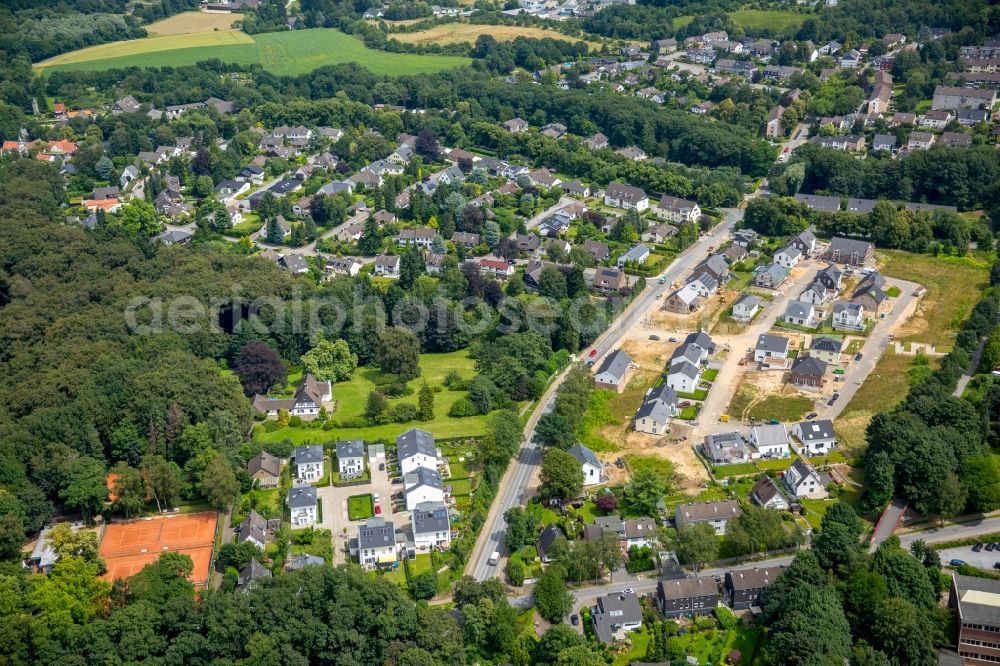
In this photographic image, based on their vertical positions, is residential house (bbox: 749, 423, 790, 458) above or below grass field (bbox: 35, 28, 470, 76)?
below

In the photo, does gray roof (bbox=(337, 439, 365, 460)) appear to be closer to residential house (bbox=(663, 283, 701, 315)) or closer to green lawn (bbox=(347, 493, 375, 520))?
green lawn (bbox=(347, 493, 375, 520))

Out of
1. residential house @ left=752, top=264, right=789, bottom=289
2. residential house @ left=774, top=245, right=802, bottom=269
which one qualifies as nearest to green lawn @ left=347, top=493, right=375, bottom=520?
residential house @ left=752, top=264, right=789, bottom=289

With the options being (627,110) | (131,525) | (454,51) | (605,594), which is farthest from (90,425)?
(454,51)

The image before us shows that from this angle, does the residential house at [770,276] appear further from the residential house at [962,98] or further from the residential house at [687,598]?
the residential house at [962,98]

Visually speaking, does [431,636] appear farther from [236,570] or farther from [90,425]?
[90,425]

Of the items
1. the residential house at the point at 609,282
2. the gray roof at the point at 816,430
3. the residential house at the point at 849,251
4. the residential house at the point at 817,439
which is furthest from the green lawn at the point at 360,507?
the residential house at the point at 849,251

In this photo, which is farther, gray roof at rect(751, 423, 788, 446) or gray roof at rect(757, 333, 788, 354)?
gray roof at rect(757, 333, 788, 354)

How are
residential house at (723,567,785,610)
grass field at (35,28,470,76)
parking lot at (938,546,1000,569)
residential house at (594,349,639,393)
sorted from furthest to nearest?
grass field at (35,28,470,76) < residential house at (594,349,639,393) < parking lot at (938,546,1000,569) < residential house at (723,567,785,610)
